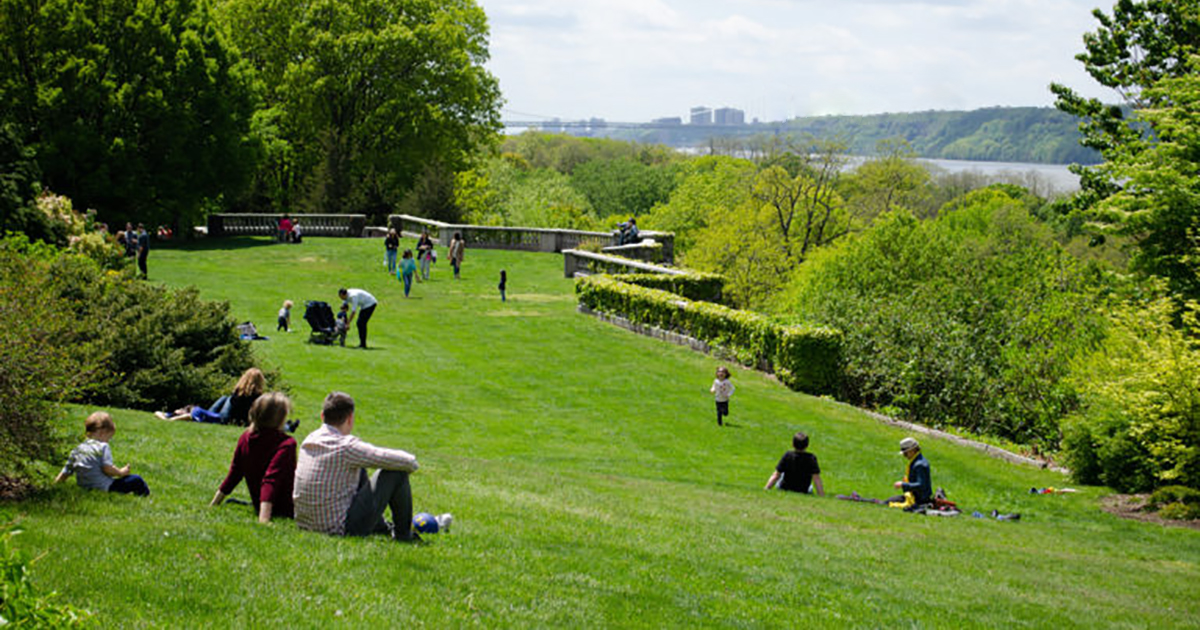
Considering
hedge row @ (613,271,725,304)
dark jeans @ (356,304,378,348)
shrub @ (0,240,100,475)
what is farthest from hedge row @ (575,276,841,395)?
shrub @ (0,240,100,475)

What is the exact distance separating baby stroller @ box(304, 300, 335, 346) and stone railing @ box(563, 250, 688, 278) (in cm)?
1415

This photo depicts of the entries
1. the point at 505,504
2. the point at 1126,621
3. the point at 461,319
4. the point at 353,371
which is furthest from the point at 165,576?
the point at 461,319

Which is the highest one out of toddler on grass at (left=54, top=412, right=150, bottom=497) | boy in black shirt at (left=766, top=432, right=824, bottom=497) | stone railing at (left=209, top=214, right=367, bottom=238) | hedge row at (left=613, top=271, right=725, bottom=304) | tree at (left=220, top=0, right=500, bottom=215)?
tree at (left=220, top=0, right=500, bottom=215)

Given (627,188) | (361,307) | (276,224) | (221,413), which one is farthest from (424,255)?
(627,188)

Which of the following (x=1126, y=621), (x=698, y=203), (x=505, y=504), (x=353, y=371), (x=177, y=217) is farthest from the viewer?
(x=698, y=203)

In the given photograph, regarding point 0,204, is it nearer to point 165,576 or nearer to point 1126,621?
point 165,576

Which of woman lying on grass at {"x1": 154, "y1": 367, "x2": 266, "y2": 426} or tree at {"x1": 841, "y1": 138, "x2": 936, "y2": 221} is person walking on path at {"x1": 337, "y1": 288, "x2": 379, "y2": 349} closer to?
woman lying on grass at {"x1": 154, "y1": 367, "x2": 266, "y2": 426}

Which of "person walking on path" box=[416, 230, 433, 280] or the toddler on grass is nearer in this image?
the toddler on grass

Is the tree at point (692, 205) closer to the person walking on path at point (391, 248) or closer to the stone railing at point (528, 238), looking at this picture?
the stone railing at point (528, 238)

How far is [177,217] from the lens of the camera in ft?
153

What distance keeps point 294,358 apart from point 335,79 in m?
40.3

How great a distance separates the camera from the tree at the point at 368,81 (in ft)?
192

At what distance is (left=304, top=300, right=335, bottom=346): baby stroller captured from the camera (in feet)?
80.2

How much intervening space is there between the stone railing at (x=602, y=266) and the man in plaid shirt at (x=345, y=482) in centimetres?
2719
